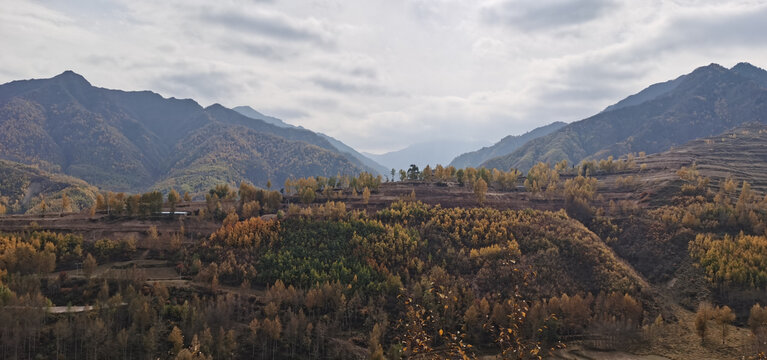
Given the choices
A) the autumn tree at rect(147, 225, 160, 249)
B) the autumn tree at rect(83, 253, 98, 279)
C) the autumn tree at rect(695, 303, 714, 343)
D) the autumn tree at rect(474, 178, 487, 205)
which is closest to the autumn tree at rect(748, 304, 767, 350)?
the autumn tree at rect(695, 303, 714, 343)

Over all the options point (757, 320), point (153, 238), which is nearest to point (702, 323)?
point (757, 320)

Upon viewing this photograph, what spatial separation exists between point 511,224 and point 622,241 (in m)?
46.9

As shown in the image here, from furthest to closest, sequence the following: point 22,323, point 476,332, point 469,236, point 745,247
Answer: point 469,236, point 745,247, point 476,332, point 22,323

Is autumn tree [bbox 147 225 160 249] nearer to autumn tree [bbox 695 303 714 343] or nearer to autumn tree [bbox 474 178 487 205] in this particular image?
autumn tree [bbox 474 178 487 205]

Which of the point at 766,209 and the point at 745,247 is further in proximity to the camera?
the point at 766,209

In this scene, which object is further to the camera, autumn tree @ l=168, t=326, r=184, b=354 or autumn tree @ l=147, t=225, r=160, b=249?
autumn tree @ l=147, t=225, r=160, b=249

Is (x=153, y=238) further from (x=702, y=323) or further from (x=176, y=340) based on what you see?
(x=702, y=323)

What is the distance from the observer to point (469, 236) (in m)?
128

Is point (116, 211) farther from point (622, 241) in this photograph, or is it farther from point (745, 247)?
point (745, 247)

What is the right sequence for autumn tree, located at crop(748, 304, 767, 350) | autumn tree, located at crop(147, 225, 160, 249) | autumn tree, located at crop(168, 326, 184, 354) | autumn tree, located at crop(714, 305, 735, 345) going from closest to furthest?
autumn tree, located at crop(168, 326, 184, 354), autumn tree, located at crop(748, 304, 767, 350), autumn tree, located at crop(714, 305, 735, 345), autumn tree, located at crop(147, 225, 160, 249)

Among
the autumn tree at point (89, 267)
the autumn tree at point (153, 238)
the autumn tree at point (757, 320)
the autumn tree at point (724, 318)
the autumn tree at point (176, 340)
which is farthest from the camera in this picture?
the autumn tree at point (153, 238)

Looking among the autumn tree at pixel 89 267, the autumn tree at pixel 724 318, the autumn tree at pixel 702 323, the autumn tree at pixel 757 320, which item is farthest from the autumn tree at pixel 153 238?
the autumn tree at pixel 757 320

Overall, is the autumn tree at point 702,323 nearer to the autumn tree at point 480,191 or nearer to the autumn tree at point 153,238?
the autumn tree at point 480,191

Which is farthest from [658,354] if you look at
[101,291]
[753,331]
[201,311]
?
[101,291]
